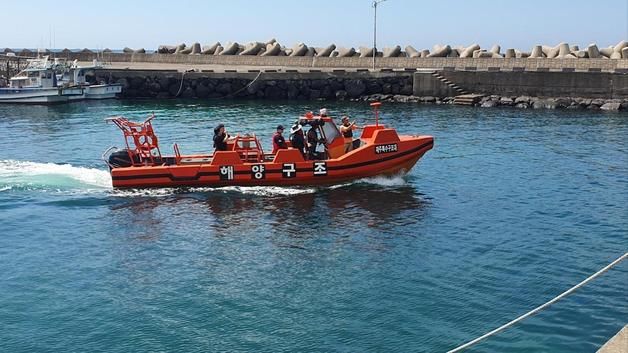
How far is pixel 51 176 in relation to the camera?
23.6 m

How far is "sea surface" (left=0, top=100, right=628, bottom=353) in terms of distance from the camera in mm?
11781

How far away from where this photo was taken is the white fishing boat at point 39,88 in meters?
52.9

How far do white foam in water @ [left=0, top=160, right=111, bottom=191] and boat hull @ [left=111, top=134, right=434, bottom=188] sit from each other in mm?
1389

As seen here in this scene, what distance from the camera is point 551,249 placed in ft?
52.6

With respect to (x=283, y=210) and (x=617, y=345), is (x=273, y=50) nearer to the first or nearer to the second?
(x=283, y=210)

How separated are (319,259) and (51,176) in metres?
12.0

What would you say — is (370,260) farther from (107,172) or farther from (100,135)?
(100,135)

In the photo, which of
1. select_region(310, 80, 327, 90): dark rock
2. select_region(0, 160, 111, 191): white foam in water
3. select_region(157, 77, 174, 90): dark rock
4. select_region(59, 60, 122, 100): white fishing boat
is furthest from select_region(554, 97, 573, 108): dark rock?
select_region(59, 60, 122, 100): white fishing boat

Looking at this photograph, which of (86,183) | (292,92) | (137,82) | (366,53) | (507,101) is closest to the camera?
(86,183)

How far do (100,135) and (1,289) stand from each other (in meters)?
22.9

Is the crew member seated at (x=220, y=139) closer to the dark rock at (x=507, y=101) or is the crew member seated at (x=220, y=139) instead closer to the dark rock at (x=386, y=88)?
the dark rock at (x=507, y=101)

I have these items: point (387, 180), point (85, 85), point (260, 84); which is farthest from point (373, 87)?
point (387, 180)

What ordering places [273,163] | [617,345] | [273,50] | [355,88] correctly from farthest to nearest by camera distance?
[273,50] < [355,88] < [273,163] < [617,345]

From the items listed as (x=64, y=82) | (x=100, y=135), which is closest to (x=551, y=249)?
(x=100, y=135)
